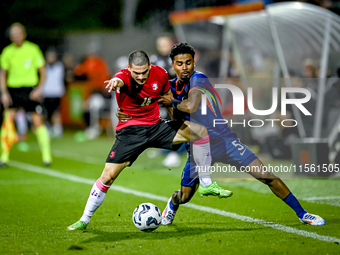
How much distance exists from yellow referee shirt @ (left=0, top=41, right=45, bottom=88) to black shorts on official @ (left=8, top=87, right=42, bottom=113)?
0.10m

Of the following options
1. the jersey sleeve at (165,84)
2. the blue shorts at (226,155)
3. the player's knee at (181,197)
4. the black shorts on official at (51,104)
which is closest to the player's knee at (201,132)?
the blue shorts at (226,155)

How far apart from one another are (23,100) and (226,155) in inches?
230

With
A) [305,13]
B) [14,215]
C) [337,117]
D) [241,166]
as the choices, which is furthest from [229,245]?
[305,13]

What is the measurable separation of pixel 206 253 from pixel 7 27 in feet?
63.6

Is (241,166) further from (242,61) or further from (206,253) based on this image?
(242,61)

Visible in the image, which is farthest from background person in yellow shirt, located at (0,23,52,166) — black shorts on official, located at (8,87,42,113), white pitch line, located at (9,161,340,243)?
white pitch line, located at (9,161,340,243)

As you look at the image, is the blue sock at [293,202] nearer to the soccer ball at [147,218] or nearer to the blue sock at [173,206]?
the blue sock at [173,206]

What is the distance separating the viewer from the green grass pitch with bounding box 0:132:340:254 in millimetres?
4402

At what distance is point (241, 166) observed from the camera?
5.12 meters

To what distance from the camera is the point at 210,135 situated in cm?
520

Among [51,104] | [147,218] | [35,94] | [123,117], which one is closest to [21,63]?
[35,94]

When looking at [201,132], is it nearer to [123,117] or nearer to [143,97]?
[143,97]

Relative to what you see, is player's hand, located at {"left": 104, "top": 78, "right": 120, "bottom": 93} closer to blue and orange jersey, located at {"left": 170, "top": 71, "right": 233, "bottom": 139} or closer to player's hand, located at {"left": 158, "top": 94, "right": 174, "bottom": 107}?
player's hand, located at {"left": 158, "top": 94, "right": 174, "bottom": 107}

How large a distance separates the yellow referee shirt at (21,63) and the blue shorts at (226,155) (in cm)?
552
